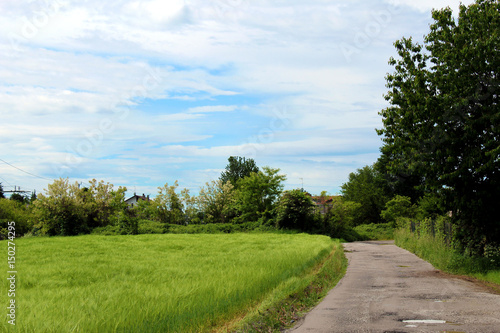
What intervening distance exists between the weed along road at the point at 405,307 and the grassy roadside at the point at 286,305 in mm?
283

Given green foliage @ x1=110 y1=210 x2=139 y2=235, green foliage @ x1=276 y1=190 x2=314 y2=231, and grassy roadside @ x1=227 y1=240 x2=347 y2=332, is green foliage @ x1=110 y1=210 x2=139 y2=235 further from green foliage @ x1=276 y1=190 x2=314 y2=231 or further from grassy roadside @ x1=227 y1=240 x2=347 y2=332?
grassy roadside @ x1=227 y1=240 x2=347 y2=332

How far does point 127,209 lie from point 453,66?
38.5 meters

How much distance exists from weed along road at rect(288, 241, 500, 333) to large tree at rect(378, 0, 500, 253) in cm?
291

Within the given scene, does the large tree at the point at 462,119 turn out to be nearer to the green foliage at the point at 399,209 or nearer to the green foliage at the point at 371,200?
the green foliage at the point at 399,209

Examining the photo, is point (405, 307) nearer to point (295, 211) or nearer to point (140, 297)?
point (140, 297)

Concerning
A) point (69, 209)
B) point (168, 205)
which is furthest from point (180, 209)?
point (69, 209)

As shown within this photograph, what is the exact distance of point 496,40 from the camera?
13.4m

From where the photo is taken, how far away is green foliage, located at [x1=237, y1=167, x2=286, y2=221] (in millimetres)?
52438

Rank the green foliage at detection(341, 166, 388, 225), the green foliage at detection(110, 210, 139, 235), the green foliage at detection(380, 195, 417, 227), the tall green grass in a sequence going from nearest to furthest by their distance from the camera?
the tall green grass
the green foliage at detection(110, 210, 139, 235)
the green foliage at detection(380, 195, 417, 227)
the green foliage at detection(341, 166, 388, 225)

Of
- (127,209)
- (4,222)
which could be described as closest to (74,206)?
(127,209)

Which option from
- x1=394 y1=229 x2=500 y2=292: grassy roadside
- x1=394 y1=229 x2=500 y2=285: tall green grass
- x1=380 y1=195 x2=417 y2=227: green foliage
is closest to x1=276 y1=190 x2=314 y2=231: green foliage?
x1=380 y1=195 x2=417 y2=227: green foliage

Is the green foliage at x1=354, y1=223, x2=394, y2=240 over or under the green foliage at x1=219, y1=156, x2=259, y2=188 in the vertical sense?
under

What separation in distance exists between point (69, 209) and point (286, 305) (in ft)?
132

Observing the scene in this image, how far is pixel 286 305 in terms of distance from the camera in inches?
336
